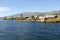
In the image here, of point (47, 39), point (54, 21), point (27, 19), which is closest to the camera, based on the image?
point (47, 39)

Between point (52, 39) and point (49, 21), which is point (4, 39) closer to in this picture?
point (52, 39)

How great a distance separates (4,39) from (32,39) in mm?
6679

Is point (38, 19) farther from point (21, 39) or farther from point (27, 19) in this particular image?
point (21, 39)

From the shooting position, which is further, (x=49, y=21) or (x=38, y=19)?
(x=38, y=19)

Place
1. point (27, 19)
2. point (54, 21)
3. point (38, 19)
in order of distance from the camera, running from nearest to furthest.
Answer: point (54, 21), point (38, 19), point (27, 19)

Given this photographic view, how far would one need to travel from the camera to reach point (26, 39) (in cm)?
3925

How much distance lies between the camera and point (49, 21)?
445 ft

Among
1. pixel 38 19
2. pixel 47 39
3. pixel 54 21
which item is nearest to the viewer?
pixel 47 39

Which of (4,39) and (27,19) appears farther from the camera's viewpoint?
(27,19)

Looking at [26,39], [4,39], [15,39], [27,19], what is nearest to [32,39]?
[26,39]

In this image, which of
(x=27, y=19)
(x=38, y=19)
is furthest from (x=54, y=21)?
(x=27, y=19)

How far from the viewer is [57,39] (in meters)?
38.8

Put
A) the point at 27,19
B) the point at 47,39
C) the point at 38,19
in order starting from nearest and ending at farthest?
1. the point at 47,39
2. the point at 38,19
3. the point at 27,19

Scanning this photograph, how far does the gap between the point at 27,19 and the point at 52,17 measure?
170 feet
